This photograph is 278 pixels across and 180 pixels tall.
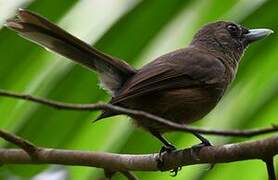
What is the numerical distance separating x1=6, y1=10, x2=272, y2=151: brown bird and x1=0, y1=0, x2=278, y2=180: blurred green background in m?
0.07

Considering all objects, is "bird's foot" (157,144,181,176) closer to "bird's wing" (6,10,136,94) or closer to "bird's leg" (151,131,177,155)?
"bird's leg" (151,131,177,155)

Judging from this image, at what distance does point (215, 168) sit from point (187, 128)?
1043 mm

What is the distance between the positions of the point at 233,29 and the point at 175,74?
82 centimetres

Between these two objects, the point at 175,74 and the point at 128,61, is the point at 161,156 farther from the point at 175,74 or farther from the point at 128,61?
the point at 175,74

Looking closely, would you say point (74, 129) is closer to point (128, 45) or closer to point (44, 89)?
point (44, 89)

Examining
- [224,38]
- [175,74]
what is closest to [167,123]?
[175,74]

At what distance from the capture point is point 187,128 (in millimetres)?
1627

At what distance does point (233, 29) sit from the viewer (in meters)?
3.75

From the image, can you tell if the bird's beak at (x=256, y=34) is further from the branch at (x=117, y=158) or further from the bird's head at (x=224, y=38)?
the branch at (x=117, y=158)

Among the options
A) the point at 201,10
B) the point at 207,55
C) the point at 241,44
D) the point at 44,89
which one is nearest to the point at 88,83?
the point at 44,89

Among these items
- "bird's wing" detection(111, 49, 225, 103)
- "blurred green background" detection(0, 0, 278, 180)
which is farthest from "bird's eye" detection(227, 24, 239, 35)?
"blurred green background" detection(0, 0, 278, 180)

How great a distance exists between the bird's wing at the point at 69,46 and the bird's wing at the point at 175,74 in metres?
0.09

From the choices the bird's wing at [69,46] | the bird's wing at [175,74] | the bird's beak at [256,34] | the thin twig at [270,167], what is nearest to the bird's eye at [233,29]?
the bird's beak at [256,34]

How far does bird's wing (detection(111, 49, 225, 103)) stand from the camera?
9.56 ft
